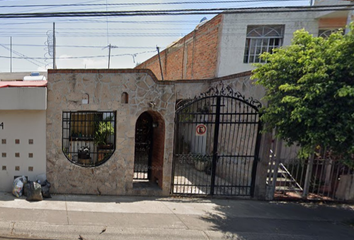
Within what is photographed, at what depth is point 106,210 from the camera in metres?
4.79

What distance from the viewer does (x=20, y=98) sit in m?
5.10

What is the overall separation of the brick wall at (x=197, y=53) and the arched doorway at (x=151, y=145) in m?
4.08

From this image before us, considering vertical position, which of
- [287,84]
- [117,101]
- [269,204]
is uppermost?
[287,84]

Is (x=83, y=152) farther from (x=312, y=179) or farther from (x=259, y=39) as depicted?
(x=259, y=39)

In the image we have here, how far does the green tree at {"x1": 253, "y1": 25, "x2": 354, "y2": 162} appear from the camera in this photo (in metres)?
3.82

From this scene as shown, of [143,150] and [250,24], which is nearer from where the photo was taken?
[143,150]

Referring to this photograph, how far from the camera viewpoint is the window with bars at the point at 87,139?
224 inches

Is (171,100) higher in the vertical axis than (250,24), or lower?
lower

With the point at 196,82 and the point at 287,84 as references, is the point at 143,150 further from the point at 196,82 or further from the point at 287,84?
the point at 287,84

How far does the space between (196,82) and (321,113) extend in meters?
5.39

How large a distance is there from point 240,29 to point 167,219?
769cm

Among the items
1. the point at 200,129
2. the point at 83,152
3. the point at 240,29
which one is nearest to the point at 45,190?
the point at 83,152

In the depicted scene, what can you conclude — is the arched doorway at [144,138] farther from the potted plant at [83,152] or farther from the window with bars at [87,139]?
the potted plant at [83,152]

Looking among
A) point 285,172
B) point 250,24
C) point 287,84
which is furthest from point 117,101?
point 250,24
